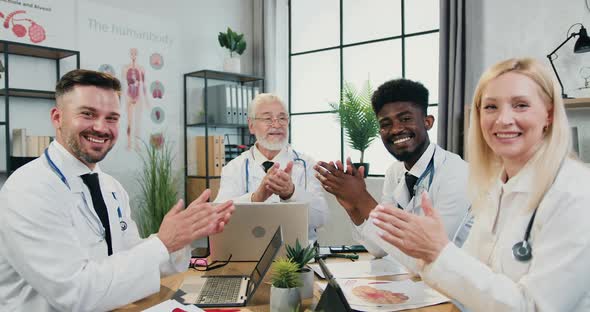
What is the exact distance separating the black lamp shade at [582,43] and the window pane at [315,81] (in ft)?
7.46

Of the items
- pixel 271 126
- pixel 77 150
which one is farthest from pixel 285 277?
pixel 271 126

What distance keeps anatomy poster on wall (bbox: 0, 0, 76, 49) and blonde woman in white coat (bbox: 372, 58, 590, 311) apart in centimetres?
337

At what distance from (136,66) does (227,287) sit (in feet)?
10.3

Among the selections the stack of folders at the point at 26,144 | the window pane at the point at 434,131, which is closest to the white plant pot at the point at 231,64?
Answer: the stack of folders at the point at 26,144

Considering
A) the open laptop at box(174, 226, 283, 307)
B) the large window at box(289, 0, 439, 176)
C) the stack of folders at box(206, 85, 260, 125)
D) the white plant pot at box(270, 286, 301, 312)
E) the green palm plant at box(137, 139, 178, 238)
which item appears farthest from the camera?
the stack of folders at box(206, 85, 260, 125)

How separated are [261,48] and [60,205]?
3831 millimetres

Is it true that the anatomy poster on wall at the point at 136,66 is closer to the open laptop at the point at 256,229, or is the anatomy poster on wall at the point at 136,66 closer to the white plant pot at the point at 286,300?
the open laptop at the point at 256,229

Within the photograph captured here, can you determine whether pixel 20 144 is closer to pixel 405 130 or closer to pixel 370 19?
pixel 405 130

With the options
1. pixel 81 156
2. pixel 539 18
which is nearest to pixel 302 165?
pixel 81 156

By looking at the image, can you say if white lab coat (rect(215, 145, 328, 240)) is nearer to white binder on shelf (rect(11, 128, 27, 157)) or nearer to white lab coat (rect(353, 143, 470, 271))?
white lab coat (rect(353, 143, 470, 271))

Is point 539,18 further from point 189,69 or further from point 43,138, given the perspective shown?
point 43,138

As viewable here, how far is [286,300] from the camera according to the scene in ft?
4.32

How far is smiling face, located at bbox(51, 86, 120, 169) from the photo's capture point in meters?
1.63

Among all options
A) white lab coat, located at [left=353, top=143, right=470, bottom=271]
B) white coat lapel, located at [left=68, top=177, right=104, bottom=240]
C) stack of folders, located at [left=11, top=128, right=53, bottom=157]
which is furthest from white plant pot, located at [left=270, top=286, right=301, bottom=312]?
stack of folders, located at [left=11, top=128, right=53, bottom=157]
